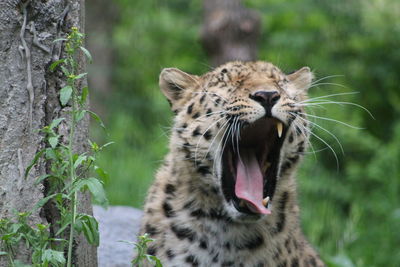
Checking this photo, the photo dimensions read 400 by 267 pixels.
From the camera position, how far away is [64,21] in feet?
13.4

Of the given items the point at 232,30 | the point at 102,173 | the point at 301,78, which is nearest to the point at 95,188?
the point at 102,173

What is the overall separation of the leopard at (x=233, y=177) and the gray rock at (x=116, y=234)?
570mm

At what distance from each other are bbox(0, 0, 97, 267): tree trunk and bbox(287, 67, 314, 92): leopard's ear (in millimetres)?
2012

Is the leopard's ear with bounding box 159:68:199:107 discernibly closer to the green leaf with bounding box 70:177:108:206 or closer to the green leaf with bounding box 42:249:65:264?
the green leaf with bounding box 70:177:108:206

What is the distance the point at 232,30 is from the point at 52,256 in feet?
25.8

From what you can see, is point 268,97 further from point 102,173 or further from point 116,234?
point 116,234

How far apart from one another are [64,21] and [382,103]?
30.9 ft

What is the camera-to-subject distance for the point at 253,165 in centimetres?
512

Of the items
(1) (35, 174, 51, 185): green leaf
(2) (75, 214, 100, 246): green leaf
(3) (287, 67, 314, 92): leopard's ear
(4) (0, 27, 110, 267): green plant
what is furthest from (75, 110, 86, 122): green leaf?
(3) (287, 67, 314, 92): leopard's ear

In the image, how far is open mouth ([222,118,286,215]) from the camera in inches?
193

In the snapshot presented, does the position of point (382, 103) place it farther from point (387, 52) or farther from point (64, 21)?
point (64, 21)

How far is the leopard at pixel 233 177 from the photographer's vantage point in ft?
16.1

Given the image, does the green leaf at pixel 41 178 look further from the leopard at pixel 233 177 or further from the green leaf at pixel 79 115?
the leopard at pixel 233 177

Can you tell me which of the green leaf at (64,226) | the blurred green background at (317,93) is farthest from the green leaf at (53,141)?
the blurred green background at (317,93)
